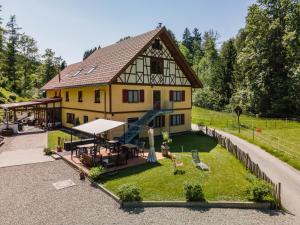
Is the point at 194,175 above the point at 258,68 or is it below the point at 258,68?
below

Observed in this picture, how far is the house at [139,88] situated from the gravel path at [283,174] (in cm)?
888

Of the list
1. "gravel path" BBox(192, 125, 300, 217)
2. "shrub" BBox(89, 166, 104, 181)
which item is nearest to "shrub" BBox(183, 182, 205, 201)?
"gravel path" BBox(192, 125, 300, 217)

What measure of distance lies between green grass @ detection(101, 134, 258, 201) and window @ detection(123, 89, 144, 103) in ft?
26.4

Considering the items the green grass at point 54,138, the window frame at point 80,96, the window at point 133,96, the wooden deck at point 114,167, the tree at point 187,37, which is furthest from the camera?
the tree at point 187,37

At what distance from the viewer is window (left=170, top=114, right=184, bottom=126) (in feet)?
94.6

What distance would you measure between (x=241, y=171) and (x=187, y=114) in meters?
15.2

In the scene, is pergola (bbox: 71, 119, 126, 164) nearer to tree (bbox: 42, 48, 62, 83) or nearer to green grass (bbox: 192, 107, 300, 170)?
green grass (bbox: 192, 107, 300, 170)

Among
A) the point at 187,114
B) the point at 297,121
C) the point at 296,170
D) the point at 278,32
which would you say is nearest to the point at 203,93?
the point at 278,32

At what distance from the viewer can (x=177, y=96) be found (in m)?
29.5

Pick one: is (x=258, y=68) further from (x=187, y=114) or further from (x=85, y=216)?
(x=85, y=216)

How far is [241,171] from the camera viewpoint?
52.4ft

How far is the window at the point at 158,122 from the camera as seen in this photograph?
26955mm

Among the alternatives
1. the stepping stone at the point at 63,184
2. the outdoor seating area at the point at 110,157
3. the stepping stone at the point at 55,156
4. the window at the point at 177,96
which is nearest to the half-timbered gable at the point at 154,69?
the window at the point at 177,96

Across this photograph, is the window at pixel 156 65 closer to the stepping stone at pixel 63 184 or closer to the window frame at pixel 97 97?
the window frame at pixel 97 97
